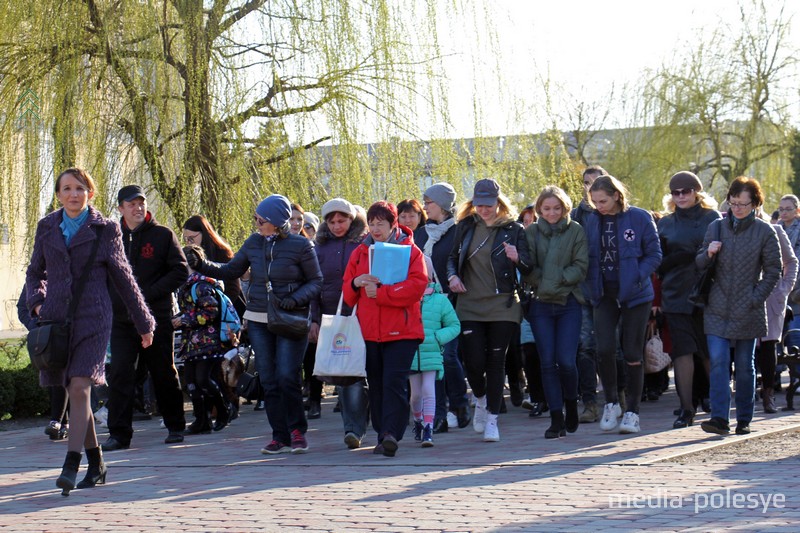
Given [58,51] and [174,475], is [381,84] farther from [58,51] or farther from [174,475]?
[174,475]

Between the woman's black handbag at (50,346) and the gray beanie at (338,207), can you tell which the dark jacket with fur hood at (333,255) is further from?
the woman's black handbag at (50,346)

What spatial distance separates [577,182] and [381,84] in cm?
543

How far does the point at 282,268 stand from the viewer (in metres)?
9.62

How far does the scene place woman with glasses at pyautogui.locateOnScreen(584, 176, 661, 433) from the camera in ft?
33.0

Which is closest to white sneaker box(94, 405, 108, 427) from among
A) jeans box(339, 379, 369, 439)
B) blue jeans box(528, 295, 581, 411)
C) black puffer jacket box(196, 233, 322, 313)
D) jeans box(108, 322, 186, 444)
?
jeans box(108, 322, 186, 444)

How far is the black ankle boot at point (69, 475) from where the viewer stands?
760cm

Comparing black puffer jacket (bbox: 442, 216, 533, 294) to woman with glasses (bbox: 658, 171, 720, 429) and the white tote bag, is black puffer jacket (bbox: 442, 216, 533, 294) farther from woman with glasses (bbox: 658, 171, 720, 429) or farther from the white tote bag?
woman with glasses (bbox: 658, 171, 720, 429)

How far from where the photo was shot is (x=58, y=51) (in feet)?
44.5

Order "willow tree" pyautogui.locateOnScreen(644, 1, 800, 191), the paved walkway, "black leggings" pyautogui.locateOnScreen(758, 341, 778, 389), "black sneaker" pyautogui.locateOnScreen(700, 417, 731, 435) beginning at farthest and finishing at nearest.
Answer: "willow tree" pyautogui.locateOnScreen(644, 1, 800, 191) → "black leggings" pyautogui.locateOnScreen(758, 341, 778, 389) → "black sneaker" pyautogui.locateOnScreen(700, 417, 731, 435) → the paved walkway

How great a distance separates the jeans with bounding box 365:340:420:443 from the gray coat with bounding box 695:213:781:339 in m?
2.34

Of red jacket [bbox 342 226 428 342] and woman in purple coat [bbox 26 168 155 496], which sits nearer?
woman in purple coat [bbox 26 168 155 496]

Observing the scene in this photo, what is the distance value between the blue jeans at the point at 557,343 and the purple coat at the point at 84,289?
3.22m

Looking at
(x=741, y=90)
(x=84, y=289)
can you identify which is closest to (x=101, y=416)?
(x=84, y=289)

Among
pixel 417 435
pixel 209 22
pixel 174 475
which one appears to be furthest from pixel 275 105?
pixel 174 475
